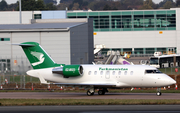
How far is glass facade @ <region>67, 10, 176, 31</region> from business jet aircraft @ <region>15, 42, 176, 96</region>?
64.2m

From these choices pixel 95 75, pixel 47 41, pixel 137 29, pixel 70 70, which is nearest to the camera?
pixel 70 70

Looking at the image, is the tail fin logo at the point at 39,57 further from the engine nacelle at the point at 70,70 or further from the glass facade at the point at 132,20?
the glass facade at the point at 132,20

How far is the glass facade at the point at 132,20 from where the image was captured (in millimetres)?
92438

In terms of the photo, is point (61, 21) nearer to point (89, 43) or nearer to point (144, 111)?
point (89, 43)

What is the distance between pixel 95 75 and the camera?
98.1ft

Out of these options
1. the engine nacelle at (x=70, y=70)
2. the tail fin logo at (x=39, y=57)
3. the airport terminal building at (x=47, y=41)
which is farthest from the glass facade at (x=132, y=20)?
the engine nacelle at (x=70, y=70)

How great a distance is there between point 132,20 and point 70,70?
66.6 m

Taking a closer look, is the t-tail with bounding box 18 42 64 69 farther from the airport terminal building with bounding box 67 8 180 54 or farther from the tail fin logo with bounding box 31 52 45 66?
the airport terminal building with bounding box 67 8 180 54

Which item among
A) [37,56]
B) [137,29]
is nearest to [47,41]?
[37,56]

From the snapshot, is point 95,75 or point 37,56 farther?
point 37,56

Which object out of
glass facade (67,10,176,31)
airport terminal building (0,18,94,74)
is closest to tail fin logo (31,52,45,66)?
airport terminal building (0,18,94,74)

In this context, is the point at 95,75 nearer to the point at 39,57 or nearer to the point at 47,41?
the point at 39,57

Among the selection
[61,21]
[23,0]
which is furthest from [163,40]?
[23,0]

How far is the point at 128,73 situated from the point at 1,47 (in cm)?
2930
